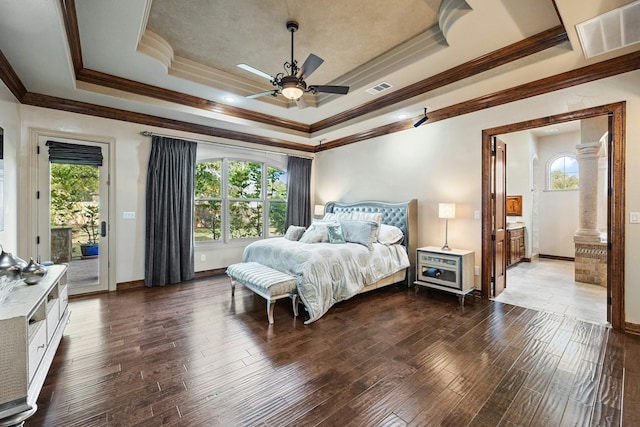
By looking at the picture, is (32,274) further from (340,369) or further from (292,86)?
(292,86)

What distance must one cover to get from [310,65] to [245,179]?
3.63 metres

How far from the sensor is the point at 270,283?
317 centimetres

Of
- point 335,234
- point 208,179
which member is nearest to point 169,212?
point 208,179

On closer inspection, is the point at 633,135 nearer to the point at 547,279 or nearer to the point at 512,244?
the point at 547,279

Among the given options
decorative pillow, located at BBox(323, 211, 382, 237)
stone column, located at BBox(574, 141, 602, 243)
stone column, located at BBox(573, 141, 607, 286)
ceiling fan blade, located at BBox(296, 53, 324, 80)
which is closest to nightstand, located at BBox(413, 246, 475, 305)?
decorative pillow, located at BBox(323, 211, 382, 237)

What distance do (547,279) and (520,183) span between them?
2.59 m

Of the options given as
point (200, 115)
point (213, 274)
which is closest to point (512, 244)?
point (213, 274)

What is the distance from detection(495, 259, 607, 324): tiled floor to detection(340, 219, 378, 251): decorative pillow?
200cm

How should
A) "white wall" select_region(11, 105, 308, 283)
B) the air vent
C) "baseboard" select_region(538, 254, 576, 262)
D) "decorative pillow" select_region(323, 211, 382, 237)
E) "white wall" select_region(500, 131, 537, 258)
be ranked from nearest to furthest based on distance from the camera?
the air vent, "white wall" select_region(11, 105, 308, 283), "decorative pillow" select_region(323, 211, 382, 237), "white wall" select_region(500, 131, 537, 258), "baseboard" select_region(538, 254, 576, 262)

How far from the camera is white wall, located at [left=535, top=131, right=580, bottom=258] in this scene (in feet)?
22.6

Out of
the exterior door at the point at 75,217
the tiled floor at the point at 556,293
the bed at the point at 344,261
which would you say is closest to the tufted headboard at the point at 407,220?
the bed at the point at 344,261

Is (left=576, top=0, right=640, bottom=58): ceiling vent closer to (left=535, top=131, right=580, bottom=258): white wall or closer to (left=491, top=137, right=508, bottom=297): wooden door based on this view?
(left=491, top=137, right=508, bottom=297): wooden door

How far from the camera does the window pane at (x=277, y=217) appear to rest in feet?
20.7

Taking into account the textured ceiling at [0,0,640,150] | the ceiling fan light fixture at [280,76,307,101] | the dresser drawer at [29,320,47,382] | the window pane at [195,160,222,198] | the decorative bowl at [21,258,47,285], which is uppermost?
the textured ceiling at [0,0,640,150]
